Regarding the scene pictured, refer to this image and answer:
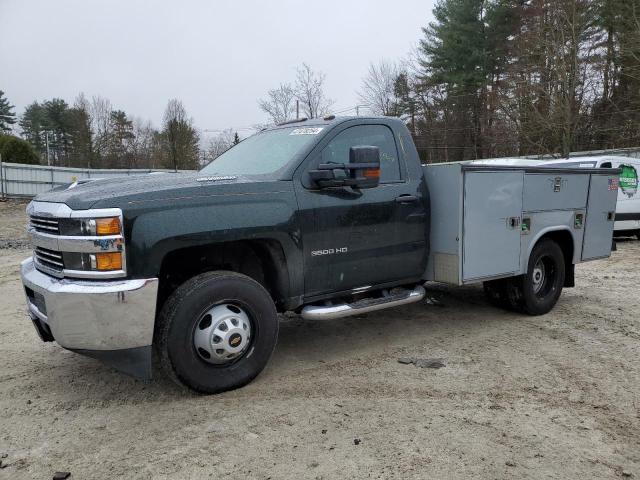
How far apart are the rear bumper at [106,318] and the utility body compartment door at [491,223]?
113 inches

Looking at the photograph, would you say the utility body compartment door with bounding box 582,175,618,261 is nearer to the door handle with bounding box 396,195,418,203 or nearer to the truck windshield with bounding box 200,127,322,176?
the door handle with bounding box 396,195,418,203

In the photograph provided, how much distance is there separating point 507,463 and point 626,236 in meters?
11.8

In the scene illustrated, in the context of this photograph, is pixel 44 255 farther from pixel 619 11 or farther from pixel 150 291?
pixel 619 11

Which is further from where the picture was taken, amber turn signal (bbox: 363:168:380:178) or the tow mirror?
amber turn signal (bbox: 363:168:380:178)

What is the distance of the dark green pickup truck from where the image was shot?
10.7 feet

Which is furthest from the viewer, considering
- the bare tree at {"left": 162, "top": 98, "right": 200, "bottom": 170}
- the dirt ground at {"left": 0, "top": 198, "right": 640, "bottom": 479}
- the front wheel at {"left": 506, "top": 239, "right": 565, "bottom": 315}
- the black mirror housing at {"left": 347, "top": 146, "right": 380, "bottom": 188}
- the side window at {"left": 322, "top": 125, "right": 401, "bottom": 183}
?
the bare tree at {"left": 162, "top": 98, "right": 200, "bottom": 170}

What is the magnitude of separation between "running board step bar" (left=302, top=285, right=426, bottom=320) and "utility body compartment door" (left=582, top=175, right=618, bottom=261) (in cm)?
264

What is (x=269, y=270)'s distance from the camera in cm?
408

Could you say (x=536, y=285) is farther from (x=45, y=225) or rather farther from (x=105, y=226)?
(x=45, y=225)

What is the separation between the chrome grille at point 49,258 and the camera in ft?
11.3

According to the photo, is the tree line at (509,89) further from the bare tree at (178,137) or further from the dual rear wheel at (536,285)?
the dual rear wheel at (536,285)

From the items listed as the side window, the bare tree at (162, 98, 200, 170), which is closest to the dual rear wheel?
the side window

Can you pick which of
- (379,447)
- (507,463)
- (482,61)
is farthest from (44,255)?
(482,61)

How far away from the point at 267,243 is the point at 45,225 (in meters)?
1.55
